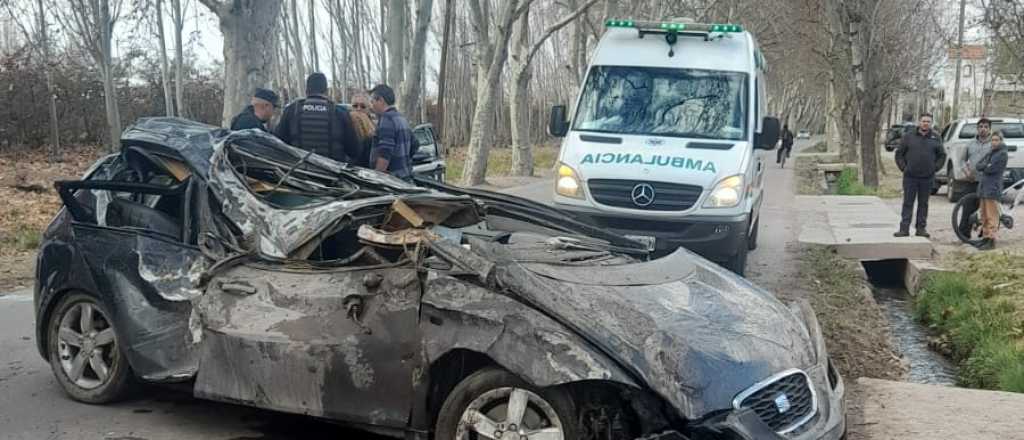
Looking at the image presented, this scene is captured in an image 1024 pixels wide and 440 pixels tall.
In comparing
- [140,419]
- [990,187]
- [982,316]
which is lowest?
[982,316]

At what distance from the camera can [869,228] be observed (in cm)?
1377

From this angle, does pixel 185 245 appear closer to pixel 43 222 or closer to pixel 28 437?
pixel 28 437

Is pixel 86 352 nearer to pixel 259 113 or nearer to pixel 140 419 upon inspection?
pixel 140 419

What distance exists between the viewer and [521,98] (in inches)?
1015

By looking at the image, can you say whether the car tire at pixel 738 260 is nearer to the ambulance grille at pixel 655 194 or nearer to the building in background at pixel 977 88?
the ambulance grille at pixel 655 194

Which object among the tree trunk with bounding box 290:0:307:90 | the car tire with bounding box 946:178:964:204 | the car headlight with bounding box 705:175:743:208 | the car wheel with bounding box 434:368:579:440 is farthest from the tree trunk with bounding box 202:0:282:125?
the tree trunk with bounding box 290:0:307:90

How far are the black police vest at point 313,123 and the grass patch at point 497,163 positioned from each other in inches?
666

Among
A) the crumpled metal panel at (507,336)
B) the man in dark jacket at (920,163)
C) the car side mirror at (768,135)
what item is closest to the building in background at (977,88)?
the man in dark jacket at (920,163)

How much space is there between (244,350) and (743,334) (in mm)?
2320

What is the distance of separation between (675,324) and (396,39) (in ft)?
57.3

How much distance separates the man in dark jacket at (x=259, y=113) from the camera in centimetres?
855

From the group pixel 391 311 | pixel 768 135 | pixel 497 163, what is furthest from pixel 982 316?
pixel 497 163

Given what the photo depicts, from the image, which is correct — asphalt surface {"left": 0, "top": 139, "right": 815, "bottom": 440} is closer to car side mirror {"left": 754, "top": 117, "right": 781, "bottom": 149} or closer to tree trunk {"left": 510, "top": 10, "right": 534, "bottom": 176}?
car side mirror {"left": 754, "top": 117, "right": 781, "bottom": 149}

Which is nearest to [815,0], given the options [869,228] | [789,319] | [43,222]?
[869,228]
